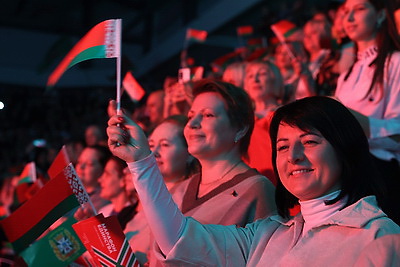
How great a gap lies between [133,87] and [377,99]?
4.08 ft

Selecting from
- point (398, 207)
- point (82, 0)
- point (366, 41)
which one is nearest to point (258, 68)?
point (366, 41)

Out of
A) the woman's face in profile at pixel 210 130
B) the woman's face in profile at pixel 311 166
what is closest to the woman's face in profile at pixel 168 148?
the woman's face in profile at pixel 210 130

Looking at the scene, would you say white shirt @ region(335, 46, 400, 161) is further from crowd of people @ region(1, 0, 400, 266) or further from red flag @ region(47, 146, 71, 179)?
red flag @ region(47, 146, 71, 179)

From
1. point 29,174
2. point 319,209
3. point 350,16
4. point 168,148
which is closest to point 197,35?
point 29,174

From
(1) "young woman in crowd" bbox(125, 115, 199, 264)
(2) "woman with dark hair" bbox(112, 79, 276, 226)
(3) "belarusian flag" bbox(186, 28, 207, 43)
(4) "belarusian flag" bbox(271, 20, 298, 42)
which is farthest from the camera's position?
(3) "belarusian flag" bbox(186, 28, 207, 43)

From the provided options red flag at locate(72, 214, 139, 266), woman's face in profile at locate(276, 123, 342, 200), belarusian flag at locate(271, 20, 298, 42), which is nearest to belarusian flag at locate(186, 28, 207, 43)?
belarusian flag at locate(271, 20, 298, 42)

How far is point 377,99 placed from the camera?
8.43 ft

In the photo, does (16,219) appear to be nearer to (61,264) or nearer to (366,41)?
(61,264)

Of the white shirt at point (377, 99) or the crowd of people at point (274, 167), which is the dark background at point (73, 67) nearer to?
the crowd of people at point (274, 167)

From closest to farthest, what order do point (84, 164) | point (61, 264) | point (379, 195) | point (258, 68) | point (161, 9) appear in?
point (379, 195) < point (61, 264) < point (258, 68) < point (84, 164) < point (161, 9)

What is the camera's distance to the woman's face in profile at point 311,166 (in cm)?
172

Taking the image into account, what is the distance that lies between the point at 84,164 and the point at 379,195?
2.47 meters

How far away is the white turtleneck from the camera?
1.71 metres

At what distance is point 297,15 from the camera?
6.49 m
